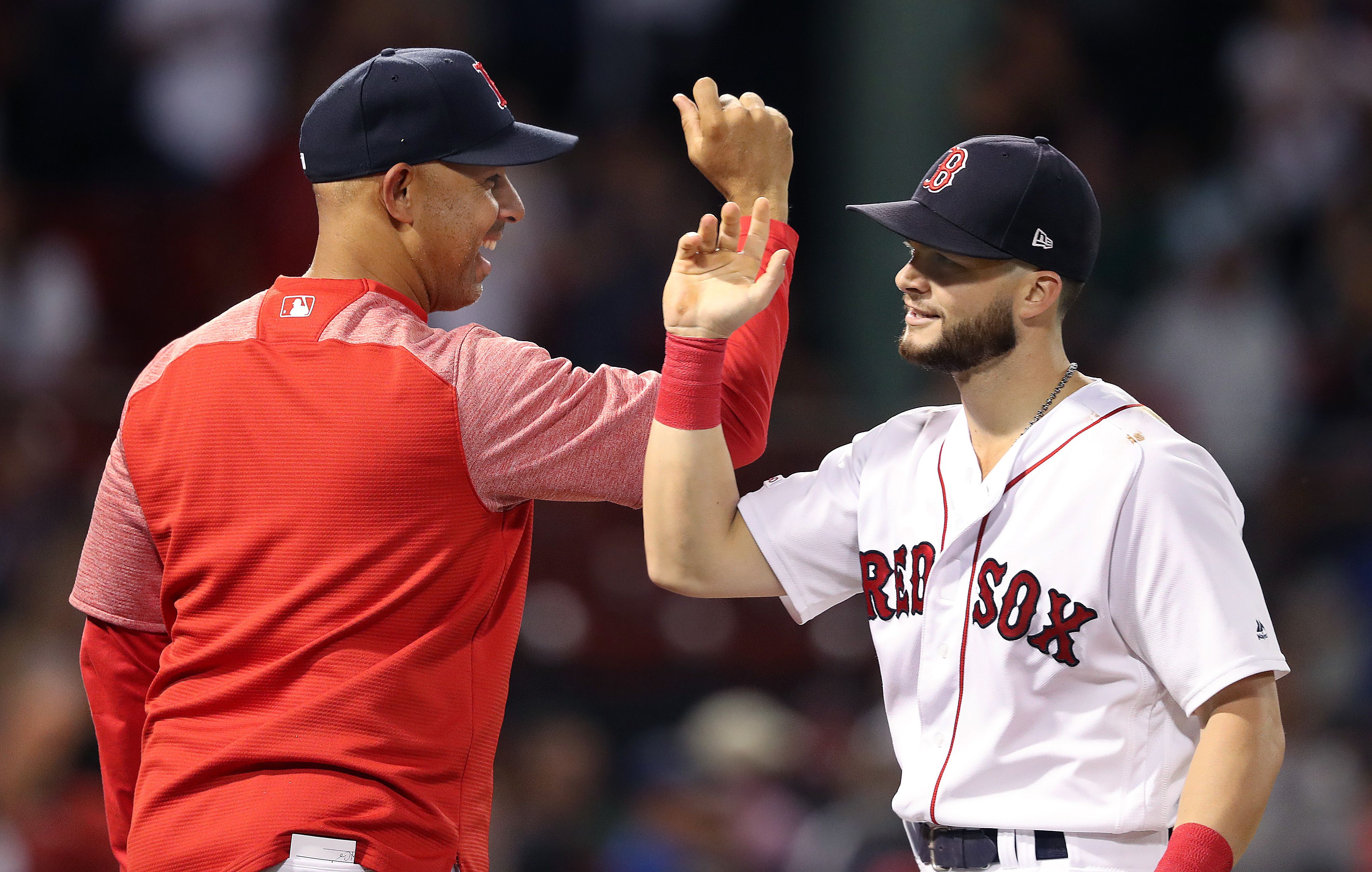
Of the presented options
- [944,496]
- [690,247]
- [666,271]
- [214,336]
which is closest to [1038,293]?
[944,496]

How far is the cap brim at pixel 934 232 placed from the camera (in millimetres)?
2623

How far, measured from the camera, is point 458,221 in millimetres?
2617

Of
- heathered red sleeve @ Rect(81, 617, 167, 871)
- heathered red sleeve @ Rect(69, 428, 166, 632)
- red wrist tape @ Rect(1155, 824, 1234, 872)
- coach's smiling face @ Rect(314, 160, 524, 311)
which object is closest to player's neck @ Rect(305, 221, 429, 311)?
coach's smiling face @ Rect(314, 160, 524, 311)

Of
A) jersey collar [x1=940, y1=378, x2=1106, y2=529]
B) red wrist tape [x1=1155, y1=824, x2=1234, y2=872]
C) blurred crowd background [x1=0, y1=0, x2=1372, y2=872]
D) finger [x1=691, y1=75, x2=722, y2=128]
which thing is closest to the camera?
red wrist tape [x1=1155, y1=824, x2=1234, y2=872]

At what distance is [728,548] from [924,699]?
0.42 m

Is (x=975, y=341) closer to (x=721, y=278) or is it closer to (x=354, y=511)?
(x=721, y=278)

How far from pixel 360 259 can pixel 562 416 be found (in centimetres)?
45

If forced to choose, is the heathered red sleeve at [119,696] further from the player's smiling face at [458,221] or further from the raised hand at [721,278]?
the raised hand at [721,278]

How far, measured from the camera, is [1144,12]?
835 centimetres

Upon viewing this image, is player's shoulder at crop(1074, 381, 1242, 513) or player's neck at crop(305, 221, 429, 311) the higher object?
player's neck at crop(305, 221, 429, 311)

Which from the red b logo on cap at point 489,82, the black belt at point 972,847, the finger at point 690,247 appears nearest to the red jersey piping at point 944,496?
the black belt at point 972,847

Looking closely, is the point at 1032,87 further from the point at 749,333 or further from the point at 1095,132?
the point at 749,333

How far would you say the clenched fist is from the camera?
2.79m

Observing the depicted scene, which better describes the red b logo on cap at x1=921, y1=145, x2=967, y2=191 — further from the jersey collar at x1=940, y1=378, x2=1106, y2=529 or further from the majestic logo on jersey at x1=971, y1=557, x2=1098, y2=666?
the majestic logo on jersey at x1=971, y1=557, x2=1098, y2=666
